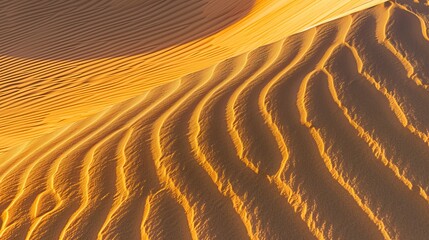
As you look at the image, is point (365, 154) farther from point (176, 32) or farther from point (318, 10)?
point (176, 32)

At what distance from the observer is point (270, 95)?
440 centimetres

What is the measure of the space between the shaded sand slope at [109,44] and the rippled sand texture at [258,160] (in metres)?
1.71

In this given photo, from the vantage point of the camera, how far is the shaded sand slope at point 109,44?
7.18 metres

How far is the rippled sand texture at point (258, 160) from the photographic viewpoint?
334cm

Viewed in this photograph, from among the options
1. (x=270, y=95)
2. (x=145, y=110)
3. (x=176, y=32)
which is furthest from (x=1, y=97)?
(x=270, y=95)

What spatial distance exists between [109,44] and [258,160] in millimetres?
6689

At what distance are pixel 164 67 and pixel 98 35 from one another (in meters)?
2.78

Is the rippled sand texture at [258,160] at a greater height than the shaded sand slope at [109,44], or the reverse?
the shaded sand slope at [109,44]

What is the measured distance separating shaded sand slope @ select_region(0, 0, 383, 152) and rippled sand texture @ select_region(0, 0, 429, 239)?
1707 mm

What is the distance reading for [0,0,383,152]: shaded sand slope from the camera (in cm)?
718

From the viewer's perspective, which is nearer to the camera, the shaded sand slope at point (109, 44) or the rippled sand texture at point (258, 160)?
the rippled sand texture at point (258, 160)

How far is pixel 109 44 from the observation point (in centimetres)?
998

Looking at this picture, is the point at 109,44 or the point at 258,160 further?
the point at 109,44

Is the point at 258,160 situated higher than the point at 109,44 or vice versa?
the point at 109,44
